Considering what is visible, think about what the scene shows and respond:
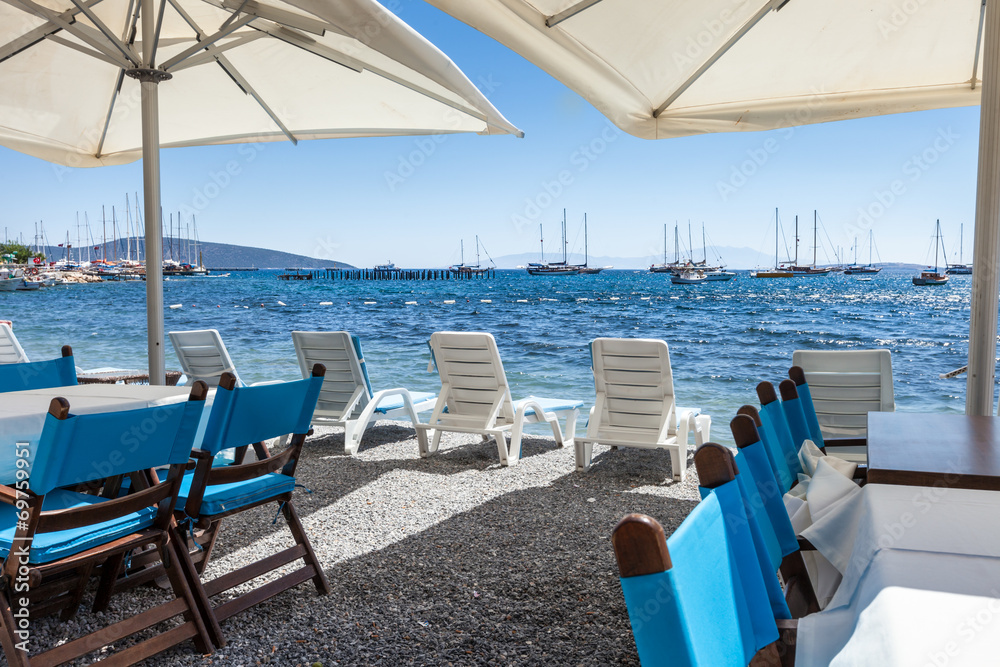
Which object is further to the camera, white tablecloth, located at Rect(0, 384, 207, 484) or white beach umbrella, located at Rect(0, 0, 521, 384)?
white beach umbrella, located at Rect(0, 0, 521, 384)

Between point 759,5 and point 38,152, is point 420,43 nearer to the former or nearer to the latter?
point 759,5

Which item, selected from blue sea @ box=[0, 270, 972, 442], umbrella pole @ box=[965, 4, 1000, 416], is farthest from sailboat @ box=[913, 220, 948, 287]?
umbrella pole @ box=[965, 4, 1000, 416]

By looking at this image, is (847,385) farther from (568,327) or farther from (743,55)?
(568,327)

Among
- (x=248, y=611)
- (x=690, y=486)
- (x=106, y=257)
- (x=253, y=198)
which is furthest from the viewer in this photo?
(x=106, y=257)

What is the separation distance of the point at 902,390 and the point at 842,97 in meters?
14.1

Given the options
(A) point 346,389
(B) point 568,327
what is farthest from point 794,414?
(B) point 568,327

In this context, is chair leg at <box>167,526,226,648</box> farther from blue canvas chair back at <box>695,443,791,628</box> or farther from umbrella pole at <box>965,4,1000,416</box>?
umbrella pole at <box>965,4,1000,416</box>

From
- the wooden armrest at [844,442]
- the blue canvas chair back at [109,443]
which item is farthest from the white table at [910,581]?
the blue canvas chair back at [109,443]

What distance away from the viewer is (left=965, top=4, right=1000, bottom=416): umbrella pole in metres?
2.90

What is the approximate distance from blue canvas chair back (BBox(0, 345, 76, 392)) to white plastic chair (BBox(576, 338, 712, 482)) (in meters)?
3.21

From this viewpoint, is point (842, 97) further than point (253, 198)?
No

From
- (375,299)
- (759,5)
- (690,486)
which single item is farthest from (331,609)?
(375,299)

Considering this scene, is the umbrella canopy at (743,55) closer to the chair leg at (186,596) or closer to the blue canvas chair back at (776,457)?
the blue canvas chair back at (776,457)

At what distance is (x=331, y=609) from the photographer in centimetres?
268
